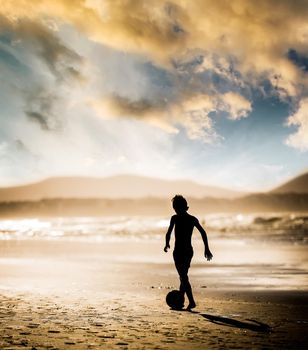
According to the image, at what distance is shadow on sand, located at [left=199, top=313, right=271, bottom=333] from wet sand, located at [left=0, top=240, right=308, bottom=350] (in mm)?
15

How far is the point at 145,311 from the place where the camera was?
838 centimetres

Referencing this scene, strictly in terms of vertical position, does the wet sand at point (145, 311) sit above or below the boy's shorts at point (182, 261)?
below

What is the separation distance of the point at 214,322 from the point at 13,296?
4.77m

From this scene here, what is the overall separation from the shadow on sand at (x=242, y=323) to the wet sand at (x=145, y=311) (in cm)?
1

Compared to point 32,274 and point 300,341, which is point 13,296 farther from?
point 300,341

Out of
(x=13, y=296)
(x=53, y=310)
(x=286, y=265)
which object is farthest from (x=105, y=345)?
(x=286, y=265)

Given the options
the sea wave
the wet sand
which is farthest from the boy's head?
the sea wave

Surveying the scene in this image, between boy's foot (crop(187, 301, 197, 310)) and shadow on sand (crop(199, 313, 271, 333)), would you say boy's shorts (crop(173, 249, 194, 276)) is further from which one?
shadow on sand (crop(199, 313, 271, 333))

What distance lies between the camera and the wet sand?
20.0 ft

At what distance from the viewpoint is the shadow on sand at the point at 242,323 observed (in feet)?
22.6

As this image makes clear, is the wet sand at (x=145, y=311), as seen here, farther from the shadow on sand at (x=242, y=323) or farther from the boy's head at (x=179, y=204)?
the boy's head at (x=179, y=204)

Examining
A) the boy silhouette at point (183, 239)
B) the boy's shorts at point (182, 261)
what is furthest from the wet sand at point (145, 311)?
the boy's shorts at point (182, 261)

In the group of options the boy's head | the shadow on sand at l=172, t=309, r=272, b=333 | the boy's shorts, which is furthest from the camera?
the boy's head

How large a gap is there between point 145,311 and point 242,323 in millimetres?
1864
